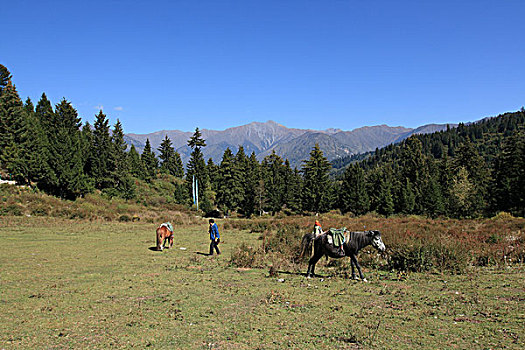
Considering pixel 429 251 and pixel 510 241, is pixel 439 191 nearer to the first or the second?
pixel 510 241

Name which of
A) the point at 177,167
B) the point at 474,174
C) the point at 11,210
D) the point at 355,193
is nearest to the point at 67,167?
the point at 11,210

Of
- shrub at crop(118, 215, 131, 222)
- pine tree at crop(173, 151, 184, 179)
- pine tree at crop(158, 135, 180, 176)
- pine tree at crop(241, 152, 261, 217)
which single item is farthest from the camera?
pine tree at crop(173, 151, 184, 179)

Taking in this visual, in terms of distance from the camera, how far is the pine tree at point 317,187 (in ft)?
229

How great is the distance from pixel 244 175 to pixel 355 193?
1005 inches

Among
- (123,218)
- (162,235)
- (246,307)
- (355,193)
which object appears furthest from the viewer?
(355,193)

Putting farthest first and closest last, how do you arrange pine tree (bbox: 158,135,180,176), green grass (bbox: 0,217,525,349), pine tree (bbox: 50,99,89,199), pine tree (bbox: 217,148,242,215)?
pine tree (bbox: 158,135,180,176) → pine tree (bbox: 217,148,242,215) → pine tree (bbox: 50,99,89,199) → green grass (bbox: 0,217,525,349)

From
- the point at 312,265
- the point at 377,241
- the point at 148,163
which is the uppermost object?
the point at 148,163

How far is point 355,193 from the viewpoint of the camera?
72.9m

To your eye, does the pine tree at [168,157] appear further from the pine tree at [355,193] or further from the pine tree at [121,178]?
the pine tree at [355,193]

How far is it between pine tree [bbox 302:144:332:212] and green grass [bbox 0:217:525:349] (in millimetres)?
55793

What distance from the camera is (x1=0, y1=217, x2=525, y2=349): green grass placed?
6.30 metres

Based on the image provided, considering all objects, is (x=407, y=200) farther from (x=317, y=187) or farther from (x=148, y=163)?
(x=148, y=163)

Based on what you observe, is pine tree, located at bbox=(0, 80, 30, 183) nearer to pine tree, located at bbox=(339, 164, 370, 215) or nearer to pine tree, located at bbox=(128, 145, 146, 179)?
pine tree, located at bbox=(128, 145, 146, 179)

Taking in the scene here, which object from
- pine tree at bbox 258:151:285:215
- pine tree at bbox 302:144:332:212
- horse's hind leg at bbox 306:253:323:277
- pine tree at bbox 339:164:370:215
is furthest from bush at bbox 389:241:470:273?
pine tree at bbox 339:164:370:215
